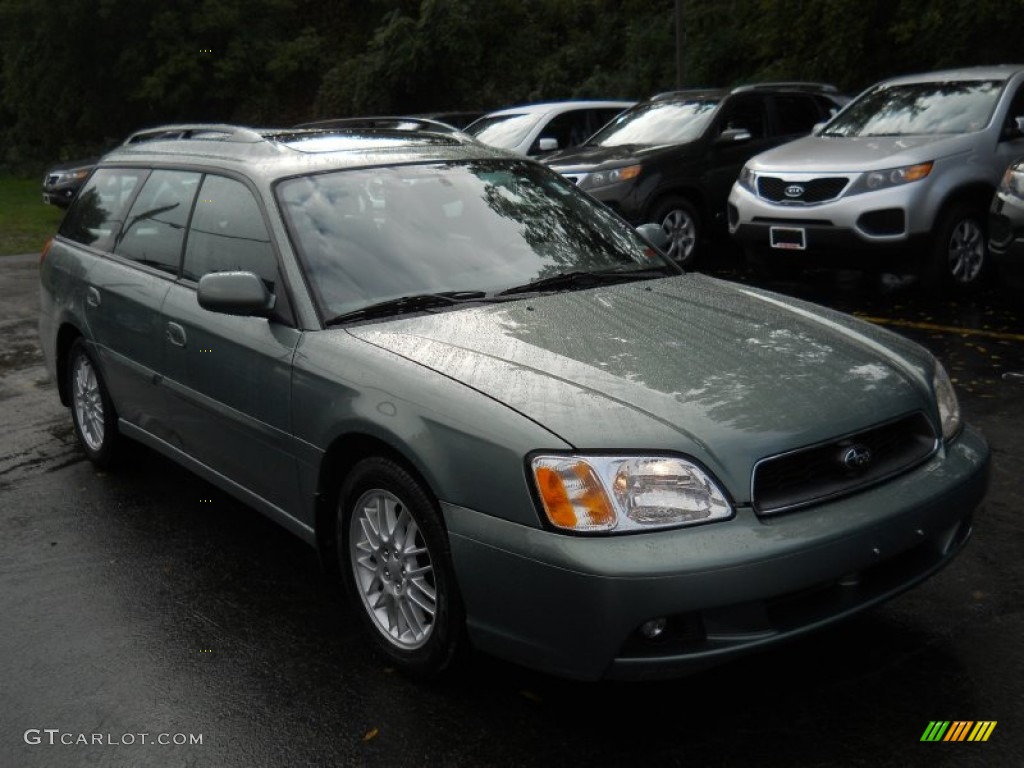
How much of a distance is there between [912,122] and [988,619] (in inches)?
276

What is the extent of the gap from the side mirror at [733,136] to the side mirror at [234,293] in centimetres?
860

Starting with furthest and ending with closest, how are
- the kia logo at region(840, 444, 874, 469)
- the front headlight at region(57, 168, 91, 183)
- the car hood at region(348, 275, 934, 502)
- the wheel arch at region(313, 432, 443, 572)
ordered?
1. the front headlight at region(57, 168, 91, 183)
2. the wheel arch at region(313, 432, 443, 572)
3. the kia logo at region(840, 444, 874, 469)
4. the car hood at region(348, 275, 934, 502)

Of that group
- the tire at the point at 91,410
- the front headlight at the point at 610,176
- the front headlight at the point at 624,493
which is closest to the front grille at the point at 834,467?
the front headlight at the point at 624,493

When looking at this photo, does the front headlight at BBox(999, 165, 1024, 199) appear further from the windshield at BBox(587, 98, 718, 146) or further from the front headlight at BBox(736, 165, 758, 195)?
the windshield at BBox(587, 98, 718, 146)

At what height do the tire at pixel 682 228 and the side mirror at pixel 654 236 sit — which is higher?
the side mirror at pixel 654 236

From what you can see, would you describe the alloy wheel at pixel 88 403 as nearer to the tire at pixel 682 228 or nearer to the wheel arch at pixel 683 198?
the wheel arch at pixel 683 198

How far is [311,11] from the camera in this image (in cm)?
3400

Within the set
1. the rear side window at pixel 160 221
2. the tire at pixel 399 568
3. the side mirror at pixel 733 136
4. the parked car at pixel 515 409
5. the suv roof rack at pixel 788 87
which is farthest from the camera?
the suv roof rack at pixel 788 87

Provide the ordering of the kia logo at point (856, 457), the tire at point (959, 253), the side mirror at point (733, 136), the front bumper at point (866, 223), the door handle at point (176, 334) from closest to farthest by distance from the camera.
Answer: the kia logo at point (856, 457) < the door handle at point (176, 334) < the front bumper at point (866, 223) < the tire at point (959, 253) < the side mirror at point (733, 136)

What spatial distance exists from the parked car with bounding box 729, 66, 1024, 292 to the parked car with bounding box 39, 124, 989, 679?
14.1ft

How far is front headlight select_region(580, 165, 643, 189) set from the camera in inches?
445

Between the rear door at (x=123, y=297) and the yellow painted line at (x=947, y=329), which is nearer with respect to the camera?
the rear door at (x=123, y=297)

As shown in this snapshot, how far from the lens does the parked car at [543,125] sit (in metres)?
13.6

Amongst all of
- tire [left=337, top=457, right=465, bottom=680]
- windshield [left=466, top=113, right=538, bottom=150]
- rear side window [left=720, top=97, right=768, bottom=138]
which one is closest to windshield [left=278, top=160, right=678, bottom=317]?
tire [left=337, top=457, right=465, bottom=680]
